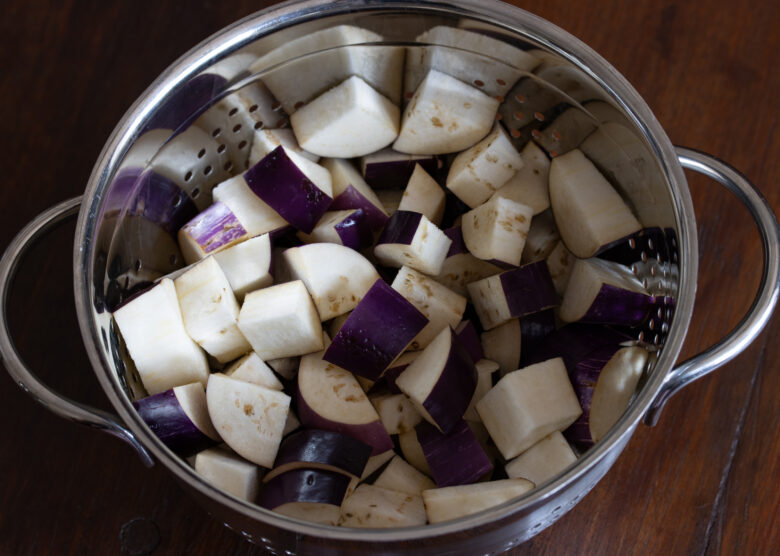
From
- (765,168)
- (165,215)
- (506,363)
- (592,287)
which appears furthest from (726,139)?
(165,215)

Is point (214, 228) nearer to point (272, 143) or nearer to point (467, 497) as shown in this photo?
point (272, 143)

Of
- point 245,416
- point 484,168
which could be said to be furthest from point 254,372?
point 484,168

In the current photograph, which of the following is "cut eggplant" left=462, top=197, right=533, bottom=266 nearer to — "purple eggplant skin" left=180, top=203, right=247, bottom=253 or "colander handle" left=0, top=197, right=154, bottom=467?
"purple eggplant skin" left=180, top=203, right=247, bottom=253

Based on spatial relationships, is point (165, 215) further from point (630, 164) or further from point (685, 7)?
point (685, 7)

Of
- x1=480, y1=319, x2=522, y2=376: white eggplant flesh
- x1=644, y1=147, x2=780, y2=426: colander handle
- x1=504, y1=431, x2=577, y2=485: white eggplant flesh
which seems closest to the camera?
x1=644, y1=147, x2=780, y2=426: colander handle

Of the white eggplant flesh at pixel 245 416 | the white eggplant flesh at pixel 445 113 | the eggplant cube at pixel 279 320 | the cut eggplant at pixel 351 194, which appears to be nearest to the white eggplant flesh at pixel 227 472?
the white eggplant flesh at pixel 245 416

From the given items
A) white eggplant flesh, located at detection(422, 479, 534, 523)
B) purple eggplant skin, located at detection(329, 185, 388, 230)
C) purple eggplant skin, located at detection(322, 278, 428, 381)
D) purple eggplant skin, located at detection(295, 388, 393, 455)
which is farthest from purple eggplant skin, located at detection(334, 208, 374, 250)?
white eggplant flesh, located at detection(422, 479, 534, 523)
